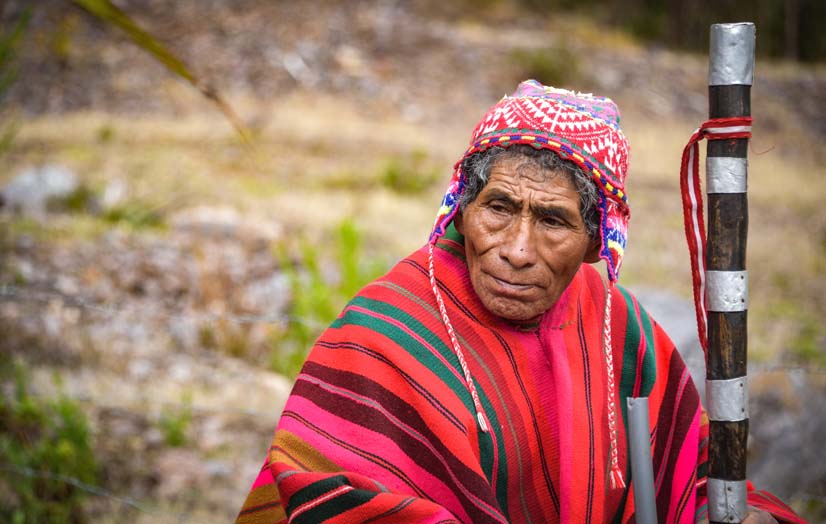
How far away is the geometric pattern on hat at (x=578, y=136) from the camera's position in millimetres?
1736

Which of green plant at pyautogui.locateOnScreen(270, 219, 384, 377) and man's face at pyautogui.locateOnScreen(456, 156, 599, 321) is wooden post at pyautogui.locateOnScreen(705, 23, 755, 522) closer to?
man's face at pyautogui.locateOnScreen(456, 156, 599, 321)

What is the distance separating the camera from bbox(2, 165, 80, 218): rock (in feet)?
22.4

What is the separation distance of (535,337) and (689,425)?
0.48 metres

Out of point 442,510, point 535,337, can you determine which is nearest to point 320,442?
point 442,510

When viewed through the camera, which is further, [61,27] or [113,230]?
[61,27]

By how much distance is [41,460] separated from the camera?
3.29 m

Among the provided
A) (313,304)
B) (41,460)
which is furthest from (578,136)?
(313,304)

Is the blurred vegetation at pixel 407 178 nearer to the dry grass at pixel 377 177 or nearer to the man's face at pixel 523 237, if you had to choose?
the dry grass at pixel 377 177

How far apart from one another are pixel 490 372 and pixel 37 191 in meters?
6.30

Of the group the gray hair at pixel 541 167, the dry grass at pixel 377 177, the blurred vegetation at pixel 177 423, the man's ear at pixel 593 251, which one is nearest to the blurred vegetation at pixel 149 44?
the gray hair at pixel 541 167

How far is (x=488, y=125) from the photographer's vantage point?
5.91 ft

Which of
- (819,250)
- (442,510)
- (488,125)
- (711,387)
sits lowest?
(819,250)

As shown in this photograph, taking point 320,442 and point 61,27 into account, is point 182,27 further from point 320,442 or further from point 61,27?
point 320,442

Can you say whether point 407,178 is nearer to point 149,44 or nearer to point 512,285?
point 512,285
